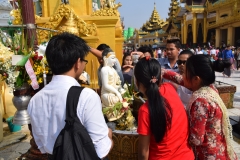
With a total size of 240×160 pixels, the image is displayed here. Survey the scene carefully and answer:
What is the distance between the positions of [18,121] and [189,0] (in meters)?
29.1

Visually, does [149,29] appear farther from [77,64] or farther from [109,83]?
[77,64]

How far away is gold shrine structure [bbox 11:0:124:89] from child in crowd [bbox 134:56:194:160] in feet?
12.6

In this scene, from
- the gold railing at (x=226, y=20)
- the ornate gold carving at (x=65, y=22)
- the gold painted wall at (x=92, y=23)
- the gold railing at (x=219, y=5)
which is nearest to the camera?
the ornate gold carving at (x=65, y=22)

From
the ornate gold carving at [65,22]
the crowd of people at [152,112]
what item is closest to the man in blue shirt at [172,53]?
the crowd of people at [152,112]

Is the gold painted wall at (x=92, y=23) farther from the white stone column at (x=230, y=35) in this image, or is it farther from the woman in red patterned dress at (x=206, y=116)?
the white stone column at (x=230, y=35)

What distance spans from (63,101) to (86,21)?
4.86m

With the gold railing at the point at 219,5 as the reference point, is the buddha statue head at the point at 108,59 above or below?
below

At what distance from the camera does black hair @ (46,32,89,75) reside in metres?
1.22

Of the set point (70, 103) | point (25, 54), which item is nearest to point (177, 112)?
point (70, 103)

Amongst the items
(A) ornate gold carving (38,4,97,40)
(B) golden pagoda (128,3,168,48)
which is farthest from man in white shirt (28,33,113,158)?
(B) golden pagoda (128,3,168,48)

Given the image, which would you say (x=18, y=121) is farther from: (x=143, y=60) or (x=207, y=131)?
(x=207, y=131)

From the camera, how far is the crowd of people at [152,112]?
122 cm

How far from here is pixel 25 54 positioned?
7.04 feet

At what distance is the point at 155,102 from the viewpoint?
1.42m
